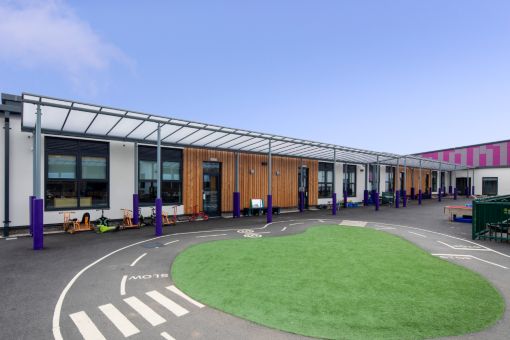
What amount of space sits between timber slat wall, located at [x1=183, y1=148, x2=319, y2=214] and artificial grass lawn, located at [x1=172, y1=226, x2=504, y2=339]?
872cm

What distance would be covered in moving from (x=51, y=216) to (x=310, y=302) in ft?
46.9

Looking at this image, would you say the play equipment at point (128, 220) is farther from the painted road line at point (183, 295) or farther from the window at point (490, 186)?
the window at point (490, 186)

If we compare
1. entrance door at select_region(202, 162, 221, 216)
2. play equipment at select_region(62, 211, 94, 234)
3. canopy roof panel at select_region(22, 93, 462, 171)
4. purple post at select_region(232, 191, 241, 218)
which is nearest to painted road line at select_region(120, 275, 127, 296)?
canopy roof panel at select_region(22, 93, 462, 171)

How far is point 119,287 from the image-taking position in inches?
247

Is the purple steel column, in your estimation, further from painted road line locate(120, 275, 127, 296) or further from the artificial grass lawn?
painted road line locate(120, 275, 127, 296)

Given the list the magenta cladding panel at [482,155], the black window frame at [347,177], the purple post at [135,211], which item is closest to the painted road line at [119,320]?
the purple post at [135,211]

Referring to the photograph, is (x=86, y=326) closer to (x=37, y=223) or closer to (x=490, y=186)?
(x=37, y=223)

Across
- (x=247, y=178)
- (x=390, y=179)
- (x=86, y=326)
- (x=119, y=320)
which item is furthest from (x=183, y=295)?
(x=390, y=179)

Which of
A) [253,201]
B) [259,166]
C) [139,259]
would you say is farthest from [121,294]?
[259,166]

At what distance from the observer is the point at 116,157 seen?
1556 cm

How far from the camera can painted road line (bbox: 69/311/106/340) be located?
170 inches

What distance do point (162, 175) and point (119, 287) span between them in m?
11.5

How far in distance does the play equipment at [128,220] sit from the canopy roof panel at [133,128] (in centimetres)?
421

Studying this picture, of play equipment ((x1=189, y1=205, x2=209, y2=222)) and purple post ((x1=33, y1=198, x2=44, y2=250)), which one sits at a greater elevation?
purple post ((x1=33, y1=198, x2=44, y2=250))
